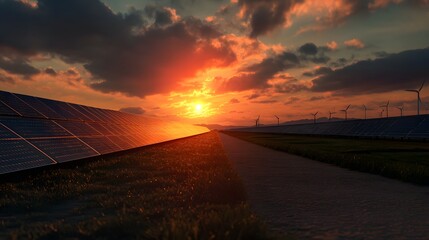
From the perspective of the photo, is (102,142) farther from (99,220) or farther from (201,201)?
(99,220)

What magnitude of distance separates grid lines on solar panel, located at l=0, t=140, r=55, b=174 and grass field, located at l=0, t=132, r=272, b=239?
1.67 feet

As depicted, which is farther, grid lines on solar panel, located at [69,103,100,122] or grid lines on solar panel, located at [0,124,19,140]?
grid lines on solar panel, located at [69,103,100,122]

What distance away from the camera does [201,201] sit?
10.0m

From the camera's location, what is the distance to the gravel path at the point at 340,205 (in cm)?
760

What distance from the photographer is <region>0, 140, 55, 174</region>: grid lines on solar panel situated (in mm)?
12062

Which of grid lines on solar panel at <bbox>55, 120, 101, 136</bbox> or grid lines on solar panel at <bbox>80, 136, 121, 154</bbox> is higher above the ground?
grid lines on solar panel at <bbox>55, 120, 101, 136</bbox>

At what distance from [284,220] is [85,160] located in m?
12.5

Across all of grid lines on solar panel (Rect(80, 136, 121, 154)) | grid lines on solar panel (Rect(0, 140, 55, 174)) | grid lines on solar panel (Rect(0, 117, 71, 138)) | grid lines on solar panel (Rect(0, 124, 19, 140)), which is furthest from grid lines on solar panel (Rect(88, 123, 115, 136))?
grid lines on solar panel (Rect(0, 140, 55, 174))

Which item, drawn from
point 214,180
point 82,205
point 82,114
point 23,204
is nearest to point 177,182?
point 214,180

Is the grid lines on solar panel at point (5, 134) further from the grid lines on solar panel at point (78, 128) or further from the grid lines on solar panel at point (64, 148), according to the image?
the grid lines on solar panel at point (78, 128)

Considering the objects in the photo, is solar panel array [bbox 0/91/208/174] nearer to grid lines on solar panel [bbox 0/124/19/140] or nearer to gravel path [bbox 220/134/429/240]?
grid lines on solar panel [bbox 0/124/19/140]

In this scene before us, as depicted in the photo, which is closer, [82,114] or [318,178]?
[318,178]

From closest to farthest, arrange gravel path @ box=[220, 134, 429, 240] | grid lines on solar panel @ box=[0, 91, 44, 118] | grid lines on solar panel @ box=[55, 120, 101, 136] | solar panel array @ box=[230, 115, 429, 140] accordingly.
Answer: gravel path @ box=[220, 134, 429, 240], grid lines on solar panel @ box=[0, 91, 44, 118], grid lines on solar panel @ box=[55, 120, 101, 136], solar panel array @ box=[230, 115, 429, 140]

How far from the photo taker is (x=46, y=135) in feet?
55.0
